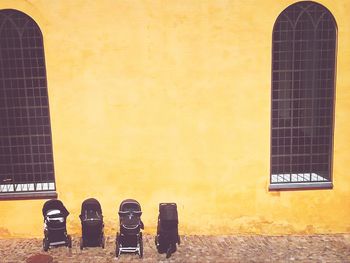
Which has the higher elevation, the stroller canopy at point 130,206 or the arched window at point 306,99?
the arched window at point 306,99

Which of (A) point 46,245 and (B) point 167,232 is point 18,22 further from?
(B) point 167,232

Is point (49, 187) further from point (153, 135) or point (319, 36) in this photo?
point (319, 36)

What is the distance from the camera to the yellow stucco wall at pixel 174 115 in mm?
8891

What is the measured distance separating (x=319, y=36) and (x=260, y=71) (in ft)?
5.52

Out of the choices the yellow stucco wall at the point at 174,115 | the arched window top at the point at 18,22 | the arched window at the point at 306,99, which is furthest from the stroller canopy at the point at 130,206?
the arched window top at the point at 18,22

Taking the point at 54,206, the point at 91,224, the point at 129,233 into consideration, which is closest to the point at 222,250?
the point at 129,233

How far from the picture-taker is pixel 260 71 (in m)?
9.15

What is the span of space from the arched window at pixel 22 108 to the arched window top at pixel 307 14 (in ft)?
18.7

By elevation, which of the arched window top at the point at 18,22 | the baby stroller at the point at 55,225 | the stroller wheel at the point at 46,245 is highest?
the arched window top at the point at 18,22

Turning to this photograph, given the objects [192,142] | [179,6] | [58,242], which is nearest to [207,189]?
[192,142]

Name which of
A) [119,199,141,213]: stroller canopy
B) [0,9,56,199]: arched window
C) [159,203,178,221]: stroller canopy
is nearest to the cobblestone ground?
[159,203,178,221]: stroller canopy

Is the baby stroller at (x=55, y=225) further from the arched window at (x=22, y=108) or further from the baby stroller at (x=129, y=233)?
the baby stroller at (x=129, y=233)

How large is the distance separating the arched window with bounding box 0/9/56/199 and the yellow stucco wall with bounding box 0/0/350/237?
0.35 m

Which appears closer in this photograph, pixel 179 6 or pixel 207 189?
pixel 179 6
